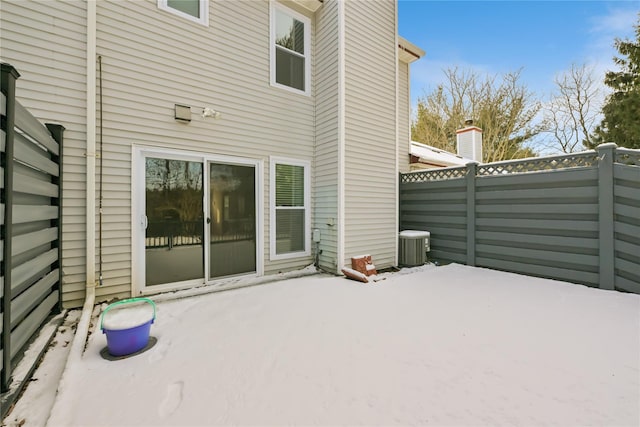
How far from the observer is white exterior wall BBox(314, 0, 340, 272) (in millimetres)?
4898

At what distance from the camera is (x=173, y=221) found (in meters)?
3.90

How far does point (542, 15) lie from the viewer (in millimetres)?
11711

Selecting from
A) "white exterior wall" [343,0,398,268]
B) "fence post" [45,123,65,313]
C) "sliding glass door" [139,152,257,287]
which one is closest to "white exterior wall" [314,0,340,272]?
"white exterior wall" [343,0,398,268]

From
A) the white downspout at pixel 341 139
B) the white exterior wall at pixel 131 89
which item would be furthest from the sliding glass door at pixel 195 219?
the white downspout at pixel 341 139

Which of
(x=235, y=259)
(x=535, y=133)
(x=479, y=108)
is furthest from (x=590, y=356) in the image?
(x=535, y=133)

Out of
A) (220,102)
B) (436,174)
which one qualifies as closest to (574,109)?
(436,174)

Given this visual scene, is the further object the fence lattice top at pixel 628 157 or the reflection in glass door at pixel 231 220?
the reflection in glass door at pixel 231 220

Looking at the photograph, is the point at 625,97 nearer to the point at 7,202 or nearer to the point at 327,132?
the point at 327,132

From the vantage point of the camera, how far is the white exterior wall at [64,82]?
9.92 ft

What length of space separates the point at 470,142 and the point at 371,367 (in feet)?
34.6

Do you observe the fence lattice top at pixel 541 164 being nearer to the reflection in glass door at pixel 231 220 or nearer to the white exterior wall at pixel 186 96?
the white exterior wall at pixel 186 96

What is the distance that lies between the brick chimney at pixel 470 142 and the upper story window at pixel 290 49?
302 inches

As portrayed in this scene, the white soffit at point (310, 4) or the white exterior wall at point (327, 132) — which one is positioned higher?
the white soffit at point (310, 4)

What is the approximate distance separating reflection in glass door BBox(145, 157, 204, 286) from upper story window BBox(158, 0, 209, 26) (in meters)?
2.13
